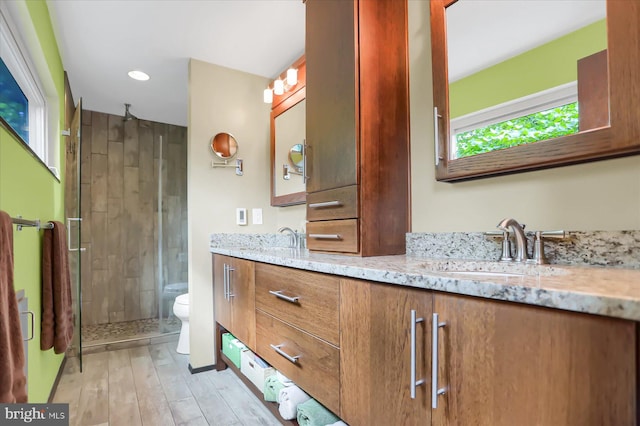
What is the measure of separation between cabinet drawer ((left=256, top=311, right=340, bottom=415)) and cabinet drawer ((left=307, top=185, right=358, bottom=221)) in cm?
54

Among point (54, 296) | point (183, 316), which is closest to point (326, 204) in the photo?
point (54, 296)

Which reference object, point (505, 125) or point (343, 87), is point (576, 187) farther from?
point (343, 87)

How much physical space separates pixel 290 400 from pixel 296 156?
1565 millimetres

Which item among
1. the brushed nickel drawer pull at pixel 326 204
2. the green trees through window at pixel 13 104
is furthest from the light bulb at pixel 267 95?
the green trees through window at pixel 13 104

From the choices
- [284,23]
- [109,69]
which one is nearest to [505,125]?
[284,23]

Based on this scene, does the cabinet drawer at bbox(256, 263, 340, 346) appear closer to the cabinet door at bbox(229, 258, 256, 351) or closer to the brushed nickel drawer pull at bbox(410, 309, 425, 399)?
the cabinet door at bbox(229, 258, 256, 351)

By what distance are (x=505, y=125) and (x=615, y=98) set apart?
327 mm

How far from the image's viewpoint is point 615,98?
0.92 meters

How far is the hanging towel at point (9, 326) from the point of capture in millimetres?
834

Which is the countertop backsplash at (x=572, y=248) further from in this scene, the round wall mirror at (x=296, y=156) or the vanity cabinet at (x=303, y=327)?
the round wall mirror at (x=296, y=156)

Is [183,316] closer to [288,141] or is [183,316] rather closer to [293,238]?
[293,238]

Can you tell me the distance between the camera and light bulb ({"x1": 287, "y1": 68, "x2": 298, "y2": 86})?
2.35 metres

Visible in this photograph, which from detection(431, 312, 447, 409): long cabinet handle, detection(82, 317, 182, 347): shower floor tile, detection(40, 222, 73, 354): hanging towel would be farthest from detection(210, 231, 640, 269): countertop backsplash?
detection(82, 317, 182, 347): shower floor tile

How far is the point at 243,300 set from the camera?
185 centimetres
